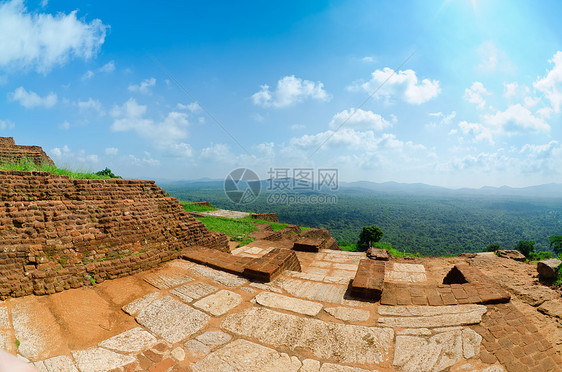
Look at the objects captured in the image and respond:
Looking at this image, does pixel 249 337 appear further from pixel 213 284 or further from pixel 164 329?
pixel 213 284

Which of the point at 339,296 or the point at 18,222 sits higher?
the point at 18,222

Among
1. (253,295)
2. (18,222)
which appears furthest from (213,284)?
(18,222)

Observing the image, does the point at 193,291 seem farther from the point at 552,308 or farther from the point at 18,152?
the point at 18,152

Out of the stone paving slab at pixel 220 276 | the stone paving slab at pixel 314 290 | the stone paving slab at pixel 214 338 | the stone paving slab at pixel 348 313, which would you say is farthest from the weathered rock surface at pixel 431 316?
the stone paving slab at pixel 220 276

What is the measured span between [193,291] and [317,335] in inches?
75.7

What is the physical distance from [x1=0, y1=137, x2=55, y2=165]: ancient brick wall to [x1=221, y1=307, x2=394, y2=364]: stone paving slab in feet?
41.4

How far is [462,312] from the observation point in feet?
9.32

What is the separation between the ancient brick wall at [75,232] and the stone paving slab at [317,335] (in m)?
2.48

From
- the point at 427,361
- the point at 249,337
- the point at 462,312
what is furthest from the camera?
the point at 462,312

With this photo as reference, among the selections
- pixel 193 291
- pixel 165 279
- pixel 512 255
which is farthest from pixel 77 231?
pixel 512 255

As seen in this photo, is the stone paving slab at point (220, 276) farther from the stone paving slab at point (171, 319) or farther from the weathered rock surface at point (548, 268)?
the weathered rock surface at point (548, 268)

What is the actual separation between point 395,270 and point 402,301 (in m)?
2.88

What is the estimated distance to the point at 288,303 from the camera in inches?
128

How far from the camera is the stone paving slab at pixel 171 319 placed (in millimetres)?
2598
